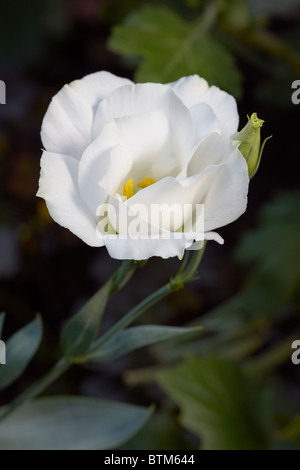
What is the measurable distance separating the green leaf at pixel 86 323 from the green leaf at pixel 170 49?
1.15ft

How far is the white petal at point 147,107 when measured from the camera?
0.52 meters

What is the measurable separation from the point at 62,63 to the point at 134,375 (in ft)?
2.77

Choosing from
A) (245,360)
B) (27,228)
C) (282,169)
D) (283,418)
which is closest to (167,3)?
(282,169)

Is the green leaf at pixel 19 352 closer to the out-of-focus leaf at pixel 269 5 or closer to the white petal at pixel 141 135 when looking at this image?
the white petal at pixel 141 135

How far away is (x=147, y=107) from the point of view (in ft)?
1.73

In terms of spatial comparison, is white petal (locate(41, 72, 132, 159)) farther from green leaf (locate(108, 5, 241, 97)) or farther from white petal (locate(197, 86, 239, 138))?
A: green leaf (locate(108, 5, 241, 97))

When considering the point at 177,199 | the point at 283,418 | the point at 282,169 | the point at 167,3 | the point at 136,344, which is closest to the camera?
the point at 177,199

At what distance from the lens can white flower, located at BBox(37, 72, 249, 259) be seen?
18.8 inches

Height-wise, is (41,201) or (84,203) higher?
(41,201)

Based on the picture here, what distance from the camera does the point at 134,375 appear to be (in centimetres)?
111

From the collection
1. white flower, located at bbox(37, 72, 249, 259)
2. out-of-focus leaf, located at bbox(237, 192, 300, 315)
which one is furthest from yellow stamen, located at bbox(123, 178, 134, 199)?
out-of-focus leaf, located at bbox(237, 192, 300, 315)

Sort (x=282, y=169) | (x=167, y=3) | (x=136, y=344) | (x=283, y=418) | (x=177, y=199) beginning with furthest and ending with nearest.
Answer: (x=282, y=169) < (x=167, y=3) < (x=283, y=418) < (x=136, y=344) < (x=177, y=199)

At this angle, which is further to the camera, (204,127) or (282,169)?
(282,169)
